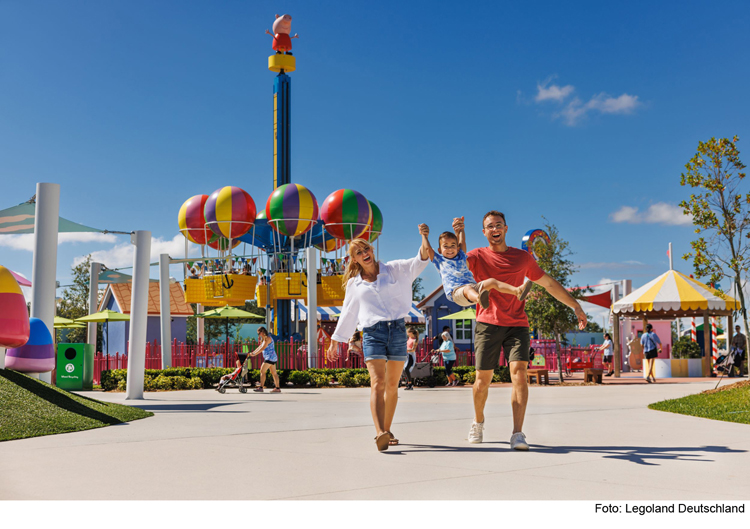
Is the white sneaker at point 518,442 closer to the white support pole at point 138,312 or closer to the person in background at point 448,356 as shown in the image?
the white support pole at point 138,312

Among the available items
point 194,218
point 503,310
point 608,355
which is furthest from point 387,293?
point 608,355

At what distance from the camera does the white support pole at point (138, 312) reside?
557 inches

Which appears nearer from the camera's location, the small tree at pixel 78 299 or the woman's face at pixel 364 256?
the woman's face at pixel 364 256

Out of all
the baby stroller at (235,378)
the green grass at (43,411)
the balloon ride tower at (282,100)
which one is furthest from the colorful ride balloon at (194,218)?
the green grass at (43,411)

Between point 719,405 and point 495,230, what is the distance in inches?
227

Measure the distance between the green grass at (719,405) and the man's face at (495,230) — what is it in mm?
4245

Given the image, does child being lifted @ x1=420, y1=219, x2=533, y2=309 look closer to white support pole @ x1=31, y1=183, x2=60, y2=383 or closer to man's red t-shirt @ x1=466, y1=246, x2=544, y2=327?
man's red t-shirt @ x1=466, y1=246, x2=544, y2=327

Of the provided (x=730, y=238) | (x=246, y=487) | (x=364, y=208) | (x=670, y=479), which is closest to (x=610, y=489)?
(x=670, y=479)

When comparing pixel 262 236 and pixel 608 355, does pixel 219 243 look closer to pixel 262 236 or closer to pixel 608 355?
pixel 262 236

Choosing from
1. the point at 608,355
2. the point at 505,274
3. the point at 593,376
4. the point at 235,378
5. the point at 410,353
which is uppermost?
the point at 505,274

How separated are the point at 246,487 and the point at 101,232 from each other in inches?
461

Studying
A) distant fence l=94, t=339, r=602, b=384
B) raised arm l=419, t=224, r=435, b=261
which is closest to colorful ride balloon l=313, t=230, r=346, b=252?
distant fence l=94, t=339, r=602, b=384

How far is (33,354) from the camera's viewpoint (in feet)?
36.2

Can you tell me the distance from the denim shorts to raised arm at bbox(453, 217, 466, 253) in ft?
3.03
